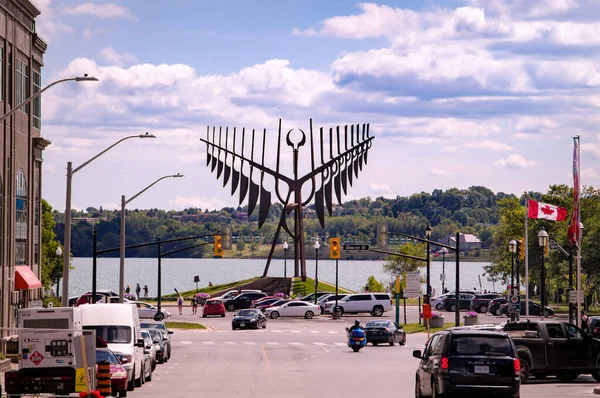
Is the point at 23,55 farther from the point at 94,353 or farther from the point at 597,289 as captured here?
the point at 597,289

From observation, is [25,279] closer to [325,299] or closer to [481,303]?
[325,299]

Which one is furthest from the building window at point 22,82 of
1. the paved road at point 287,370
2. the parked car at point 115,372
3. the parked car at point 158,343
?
the parked car at point 115,372

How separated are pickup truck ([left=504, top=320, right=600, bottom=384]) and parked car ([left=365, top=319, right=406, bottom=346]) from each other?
797 inches

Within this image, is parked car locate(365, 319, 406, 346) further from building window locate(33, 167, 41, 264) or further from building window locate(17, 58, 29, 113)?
building window locate(17, 58, 29, 113)

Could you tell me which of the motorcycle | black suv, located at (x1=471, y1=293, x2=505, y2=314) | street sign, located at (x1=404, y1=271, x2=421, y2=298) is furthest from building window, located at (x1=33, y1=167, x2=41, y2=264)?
black suv, located at (x1=471, y1=293, x2=505, y2=314)

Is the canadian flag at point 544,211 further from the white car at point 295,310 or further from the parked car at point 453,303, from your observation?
the parked car at point 453,303

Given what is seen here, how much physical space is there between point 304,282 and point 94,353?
260ft

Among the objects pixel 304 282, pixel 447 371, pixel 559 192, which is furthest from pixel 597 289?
pixel 447 371

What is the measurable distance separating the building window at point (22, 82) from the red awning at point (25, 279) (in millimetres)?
6814

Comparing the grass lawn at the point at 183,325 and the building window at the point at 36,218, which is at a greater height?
the building window at the point at 36,218

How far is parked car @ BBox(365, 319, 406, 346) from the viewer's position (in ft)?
173

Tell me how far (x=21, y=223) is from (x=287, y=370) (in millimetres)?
17152

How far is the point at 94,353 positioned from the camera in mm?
25000

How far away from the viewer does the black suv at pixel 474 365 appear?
23.4 meters
